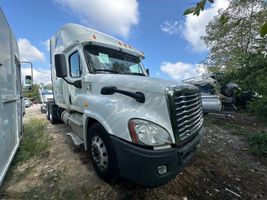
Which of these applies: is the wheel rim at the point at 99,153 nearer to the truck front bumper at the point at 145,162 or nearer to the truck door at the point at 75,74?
the truck front bumper at the point at 145,162

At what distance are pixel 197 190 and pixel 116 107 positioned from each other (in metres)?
1.86

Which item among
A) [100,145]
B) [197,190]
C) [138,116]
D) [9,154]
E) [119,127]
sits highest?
[138,116]

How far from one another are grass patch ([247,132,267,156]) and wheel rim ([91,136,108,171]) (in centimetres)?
393

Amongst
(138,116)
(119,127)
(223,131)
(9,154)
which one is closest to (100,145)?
(119,127)

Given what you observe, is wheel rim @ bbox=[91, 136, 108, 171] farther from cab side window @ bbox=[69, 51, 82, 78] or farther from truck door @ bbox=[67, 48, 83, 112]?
cab side window @ bbox=[69, 51, 82, 78]

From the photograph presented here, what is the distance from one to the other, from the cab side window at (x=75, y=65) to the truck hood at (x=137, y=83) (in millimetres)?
720

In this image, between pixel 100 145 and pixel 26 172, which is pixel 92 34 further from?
pixel 26 172

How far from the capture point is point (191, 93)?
10.00ft

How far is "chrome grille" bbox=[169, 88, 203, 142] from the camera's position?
8.17ft

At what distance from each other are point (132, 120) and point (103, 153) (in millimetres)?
866

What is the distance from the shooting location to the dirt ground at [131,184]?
2836mm

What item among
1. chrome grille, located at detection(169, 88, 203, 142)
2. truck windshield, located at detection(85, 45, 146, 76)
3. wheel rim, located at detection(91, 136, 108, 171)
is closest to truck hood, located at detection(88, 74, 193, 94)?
chrome grille, located at detection(169, 88, 203, 142)

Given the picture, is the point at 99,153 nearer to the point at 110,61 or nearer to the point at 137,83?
the point at 137,83

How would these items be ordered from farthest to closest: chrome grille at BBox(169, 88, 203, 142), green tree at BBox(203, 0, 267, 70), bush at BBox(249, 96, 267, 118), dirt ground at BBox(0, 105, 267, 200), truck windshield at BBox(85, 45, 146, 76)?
green tree at BBox(203, 0, 267, 70) < bush at BBox(249, 96, 267, 118) < truck windshield at BBox(85, 45, 146, 76) < dirt ground at BBox(0, 105, 267, 200) < chrome grille at BBox(169, 88, 203, 142)
